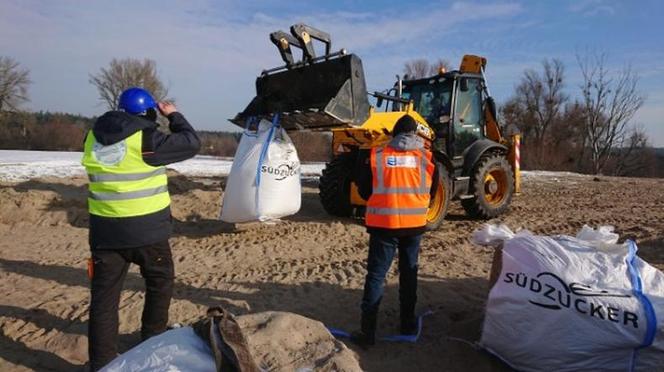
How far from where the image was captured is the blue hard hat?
116 inches

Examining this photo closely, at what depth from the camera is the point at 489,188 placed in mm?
7867

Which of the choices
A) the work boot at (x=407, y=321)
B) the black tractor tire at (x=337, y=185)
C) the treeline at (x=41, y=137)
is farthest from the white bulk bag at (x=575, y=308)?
the treeline at (x=41, y=137)

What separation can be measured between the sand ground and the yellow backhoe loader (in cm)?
47

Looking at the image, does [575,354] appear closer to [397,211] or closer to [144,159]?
[397,211]

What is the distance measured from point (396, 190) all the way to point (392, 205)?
0.11 m

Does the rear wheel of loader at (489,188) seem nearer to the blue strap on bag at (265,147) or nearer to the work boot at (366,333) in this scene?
the blue strap on bag at (265,147)

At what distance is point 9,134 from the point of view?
1518 inches

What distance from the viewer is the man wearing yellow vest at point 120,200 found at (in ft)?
9.12

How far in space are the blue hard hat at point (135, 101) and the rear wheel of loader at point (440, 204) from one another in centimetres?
446

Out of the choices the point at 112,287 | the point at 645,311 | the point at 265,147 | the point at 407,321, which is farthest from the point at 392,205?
the point at 265,147

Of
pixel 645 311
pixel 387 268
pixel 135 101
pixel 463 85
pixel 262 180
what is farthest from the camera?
pixel 463 85

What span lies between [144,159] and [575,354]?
2663 mm

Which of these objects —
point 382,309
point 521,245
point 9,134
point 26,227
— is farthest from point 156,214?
point 9,134

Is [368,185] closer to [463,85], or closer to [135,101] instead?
[135,101]
